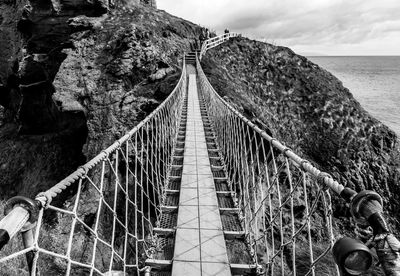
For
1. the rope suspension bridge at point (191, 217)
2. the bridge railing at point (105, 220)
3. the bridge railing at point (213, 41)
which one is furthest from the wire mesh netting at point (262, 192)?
the bridge railing at point (213, 41)

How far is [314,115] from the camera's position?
1998 cm

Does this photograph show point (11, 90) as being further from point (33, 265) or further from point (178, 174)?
point (33, 265)

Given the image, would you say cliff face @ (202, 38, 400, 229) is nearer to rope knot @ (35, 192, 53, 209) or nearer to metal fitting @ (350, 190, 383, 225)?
rope knot @ (35, 192, 53, 209)

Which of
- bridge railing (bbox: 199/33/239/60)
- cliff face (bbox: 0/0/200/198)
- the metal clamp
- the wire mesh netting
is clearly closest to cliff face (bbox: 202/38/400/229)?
bridge railing (bbox: 199/33/239/60)

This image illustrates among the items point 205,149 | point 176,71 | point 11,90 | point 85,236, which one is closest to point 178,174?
point 205,149

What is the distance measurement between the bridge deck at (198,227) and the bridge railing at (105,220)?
0.37 meters

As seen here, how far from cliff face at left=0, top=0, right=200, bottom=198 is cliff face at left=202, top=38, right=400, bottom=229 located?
12.6 ft

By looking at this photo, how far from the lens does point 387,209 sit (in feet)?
53.1

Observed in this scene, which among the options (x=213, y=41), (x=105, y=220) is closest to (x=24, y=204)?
(x=105, y=220)

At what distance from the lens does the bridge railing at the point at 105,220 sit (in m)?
1.42

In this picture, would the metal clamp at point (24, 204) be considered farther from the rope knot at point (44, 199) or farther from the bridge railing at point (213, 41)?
the bridge railing at point (213, 41)

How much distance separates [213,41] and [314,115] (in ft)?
36.7

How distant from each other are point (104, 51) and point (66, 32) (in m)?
4.73

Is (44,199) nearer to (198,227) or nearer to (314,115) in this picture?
(198,227)
